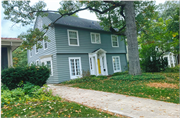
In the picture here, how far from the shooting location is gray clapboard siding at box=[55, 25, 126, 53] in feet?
42.8

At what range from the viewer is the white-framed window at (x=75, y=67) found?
44.2 feet

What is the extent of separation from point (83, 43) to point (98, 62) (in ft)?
9.74

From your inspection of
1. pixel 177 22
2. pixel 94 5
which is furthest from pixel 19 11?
pixel 177 22

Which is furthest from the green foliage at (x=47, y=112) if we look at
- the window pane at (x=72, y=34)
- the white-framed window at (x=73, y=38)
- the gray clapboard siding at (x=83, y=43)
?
the window pane at (x=72, y=34)

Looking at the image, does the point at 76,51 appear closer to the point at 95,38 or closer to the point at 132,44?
the point at 95,38

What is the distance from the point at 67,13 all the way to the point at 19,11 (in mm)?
3874

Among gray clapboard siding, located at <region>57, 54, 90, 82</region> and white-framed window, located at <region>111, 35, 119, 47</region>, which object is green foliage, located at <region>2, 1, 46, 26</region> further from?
white-framed window, located at <region>111, 35, 119, 47</region>

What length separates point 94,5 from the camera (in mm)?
12164

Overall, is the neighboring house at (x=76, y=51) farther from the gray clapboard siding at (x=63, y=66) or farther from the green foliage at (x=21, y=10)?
the green foliage at (x=21, y=10)

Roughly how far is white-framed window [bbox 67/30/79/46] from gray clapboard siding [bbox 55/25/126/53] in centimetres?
33

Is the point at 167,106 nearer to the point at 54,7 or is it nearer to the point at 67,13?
the point at 67,13

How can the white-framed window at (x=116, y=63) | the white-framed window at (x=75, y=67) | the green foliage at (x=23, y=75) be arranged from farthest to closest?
1. the white-framed window at (x=116, y=63)
2. the white-framed window at (x=75, y=67)
3. the green foliage at (x=23, y=75)

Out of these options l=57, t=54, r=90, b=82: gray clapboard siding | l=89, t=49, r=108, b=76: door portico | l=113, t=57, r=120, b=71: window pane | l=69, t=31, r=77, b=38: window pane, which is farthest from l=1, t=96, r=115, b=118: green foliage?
l=113, t=57, r=120, b=71: window pane

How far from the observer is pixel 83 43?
1484cm
